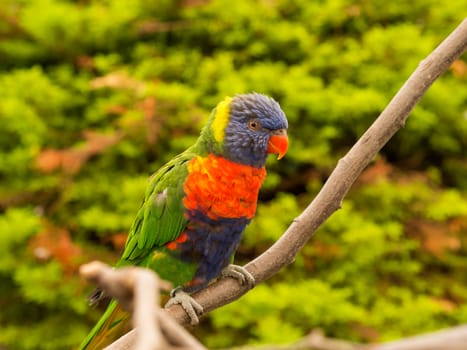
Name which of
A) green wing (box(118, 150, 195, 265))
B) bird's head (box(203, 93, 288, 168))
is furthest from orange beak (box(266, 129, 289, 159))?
green wing (box(118, 150, 195, 265))

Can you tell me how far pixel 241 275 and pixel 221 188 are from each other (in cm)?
18

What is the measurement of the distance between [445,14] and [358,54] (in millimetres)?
578

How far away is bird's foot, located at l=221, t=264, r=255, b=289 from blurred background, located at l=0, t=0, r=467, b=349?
1.14 meters

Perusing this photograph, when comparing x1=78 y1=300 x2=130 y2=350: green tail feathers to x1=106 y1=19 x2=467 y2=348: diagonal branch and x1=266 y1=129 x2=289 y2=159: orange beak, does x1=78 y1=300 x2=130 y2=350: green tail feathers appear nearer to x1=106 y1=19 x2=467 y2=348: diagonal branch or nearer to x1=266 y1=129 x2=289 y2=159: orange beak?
x1=106 y1=19 x2=467 y2=348: diagonal branch

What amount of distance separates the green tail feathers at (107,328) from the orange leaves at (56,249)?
113 centimetres

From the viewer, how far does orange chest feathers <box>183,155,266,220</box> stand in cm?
117

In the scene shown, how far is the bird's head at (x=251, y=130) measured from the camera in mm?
1169

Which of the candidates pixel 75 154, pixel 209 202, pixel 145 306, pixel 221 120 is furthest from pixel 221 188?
pixel 75 154

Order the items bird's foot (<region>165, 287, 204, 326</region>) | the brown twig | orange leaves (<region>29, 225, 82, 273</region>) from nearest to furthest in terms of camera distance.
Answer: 1. the brown twig
2. bird's foot (<region>165, 287, 204, 326</region>)
3. orange leaves (<region>29, 225, 82, 273</region>)

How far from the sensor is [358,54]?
8.70ft

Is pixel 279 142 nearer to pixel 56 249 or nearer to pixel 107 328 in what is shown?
pixel 107 328

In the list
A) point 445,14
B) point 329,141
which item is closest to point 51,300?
point 329,141

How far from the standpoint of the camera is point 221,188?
1.17 metres

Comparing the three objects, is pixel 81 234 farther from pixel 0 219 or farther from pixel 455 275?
pixel 455 275
